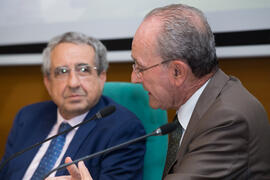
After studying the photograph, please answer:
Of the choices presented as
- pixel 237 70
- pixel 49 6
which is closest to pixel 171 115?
pixel 237 70

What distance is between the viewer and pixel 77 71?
1701mm

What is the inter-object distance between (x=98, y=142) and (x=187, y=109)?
53cm

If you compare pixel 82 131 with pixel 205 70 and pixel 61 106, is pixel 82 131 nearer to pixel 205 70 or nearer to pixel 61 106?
pixel 61 106

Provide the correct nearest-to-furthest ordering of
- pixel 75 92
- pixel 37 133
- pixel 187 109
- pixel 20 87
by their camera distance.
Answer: pixel 187 109 → pixel 75 92 → pixel 37 133 → pixel 20 87

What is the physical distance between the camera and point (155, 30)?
1.16 meters

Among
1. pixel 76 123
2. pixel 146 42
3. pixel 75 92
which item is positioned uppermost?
pixel 146 42

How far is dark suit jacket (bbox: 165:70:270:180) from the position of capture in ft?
3.07

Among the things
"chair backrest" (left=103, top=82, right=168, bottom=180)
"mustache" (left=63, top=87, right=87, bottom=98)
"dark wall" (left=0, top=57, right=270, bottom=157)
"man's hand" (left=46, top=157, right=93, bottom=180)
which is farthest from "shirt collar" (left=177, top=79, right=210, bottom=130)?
"dark wall" (left=0, top=57, right=270, bottom=157)

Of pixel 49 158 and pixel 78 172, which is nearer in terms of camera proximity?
pixel 78 172

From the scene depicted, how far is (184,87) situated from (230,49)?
63 cm

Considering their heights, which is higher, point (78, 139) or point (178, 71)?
point (178, 71)

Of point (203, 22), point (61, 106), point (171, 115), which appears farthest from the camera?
point (171, 115)

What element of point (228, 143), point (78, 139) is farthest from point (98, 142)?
point (228, 143)

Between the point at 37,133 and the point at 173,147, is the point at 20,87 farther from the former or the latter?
the point at 173,147
